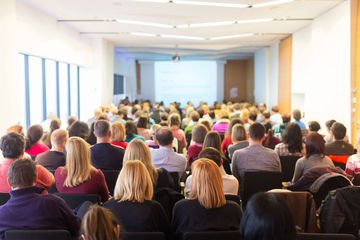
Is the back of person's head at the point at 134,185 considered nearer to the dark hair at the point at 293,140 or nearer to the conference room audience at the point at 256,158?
the conference room audience at the point at 256,158

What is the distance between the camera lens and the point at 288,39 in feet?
47.1

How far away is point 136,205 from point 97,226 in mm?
1042

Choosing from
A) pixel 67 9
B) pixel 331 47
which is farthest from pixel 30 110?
pixel 331 47

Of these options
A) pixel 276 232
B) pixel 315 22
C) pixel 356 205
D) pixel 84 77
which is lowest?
pixel 356 205

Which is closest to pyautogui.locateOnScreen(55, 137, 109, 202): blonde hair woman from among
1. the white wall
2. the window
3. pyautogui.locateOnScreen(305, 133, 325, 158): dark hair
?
pyautogui.locateOnScreen(305, 133, 325, 158): dark hair

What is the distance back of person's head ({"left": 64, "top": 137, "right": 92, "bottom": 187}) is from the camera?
3.80 meters

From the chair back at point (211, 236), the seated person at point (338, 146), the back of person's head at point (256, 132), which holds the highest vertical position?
the back of person's head at point (256, 132)

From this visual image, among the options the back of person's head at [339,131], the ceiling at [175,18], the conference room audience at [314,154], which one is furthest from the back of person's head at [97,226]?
the ceiling at [175,18]

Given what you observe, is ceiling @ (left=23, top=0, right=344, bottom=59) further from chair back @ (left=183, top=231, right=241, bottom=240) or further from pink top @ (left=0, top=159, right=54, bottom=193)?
chair back @ (left=183, top=231, right=241, bottom=240)

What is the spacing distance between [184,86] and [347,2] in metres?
14.7

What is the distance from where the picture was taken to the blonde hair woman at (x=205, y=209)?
9.66ft

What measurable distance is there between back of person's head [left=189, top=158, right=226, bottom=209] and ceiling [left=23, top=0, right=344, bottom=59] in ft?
19.4

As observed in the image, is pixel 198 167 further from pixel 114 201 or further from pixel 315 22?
pixel 315 22

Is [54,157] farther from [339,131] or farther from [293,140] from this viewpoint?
[339,131]
